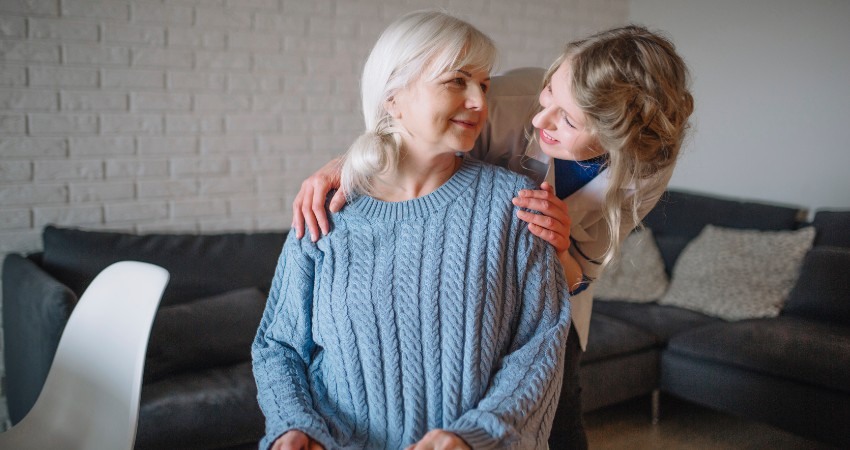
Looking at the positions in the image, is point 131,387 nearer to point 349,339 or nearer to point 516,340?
point 349,339

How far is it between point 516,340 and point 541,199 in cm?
25

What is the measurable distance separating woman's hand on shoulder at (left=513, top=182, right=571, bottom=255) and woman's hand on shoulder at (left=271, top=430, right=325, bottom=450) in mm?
502

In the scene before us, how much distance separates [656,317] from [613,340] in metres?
0.38

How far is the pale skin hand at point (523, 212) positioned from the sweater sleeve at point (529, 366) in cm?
2

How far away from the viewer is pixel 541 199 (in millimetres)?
1296

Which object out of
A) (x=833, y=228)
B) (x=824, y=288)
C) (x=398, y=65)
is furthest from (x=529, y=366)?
(x=833, y=228)

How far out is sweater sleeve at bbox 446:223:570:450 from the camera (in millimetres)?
1133

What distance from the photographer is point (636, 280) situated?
355 cm

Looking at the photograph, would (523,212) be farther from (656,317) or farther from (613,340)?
(656,317)

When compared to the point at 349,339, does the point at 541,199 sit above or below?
above

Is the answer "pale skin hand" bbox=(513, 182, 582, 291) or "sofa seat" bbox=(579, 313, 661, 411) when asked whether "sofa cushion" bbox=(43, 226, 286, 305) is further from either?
"pale skin hand" bbox=(513, 182, 582, 291)

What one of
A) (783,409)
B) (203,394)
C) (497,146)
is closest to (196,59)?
(203,394)

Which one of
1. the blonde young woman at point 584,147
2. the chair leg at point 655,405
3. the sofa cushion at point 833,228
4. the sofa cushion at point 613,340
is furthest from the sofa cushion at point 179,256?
the sofa cushion at point 833,228

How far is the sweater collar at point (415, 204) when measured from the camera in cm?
129
